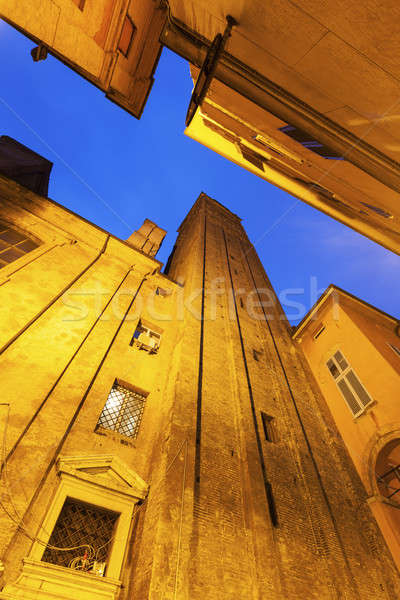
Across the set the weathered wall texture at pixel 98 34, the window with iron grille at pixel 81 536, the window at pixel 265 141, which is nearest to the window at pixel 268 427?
the window with iron grille at pixel 81 536

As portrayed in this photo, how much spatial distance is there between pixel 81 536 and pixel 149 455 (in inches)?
76.3

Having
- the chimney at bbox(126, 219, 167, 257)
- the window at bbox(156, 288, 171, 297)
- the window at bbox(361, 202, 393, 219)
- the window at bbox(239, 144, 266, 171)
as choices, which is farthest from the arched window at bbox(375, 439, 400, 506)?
the chimney at bbox(126, 219, 167, 257)

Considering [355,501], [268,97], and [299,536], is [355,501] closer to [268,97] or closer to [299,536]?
[299,536]

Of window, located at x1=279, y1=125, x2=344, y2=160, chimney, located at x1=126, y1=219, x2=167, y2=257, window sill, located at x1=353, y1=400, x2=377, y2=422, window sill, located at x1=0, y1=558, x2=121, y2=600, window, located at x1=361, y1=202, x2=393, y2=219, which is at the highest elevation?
chimney, located at x1=126, y1=219, x2=167, y2=257

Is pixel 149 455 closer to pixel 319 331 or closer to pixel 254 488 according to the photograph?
pixel 254 488

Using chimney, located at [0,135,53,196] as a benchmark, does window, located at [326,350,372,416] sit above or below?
below

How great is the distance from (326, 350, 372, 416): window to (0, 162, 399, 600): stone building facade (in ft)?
3.27

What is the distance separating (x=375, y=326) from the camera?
12.5 m

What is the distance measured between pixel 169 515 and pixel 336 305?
10.2 meters

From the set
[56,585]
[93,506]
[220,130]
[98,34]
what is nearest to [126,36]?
[98,34]

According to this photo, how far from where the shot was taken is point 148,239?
716 inches

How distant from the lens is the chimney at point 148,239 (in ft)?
57.7

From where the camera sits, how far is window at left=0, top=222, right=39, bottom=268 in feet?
31.5

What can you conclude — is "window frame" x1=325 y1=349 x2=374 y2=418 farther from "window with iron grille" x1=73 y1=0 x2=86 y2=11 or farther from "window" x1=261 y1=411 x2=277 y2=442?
"window with iron grille" x1=73 y1=0 x2=86 y2=11
